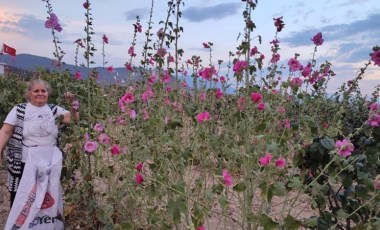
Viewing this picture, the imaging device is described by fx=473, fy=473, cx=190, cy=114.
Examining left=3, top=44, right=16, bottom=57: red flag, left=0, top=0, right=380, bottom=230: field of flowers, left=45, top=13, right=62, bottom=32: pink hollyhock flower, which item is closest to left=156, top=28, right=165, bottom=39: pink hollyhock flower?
left=0, top=0, right=380, bottom=230: field of flowers

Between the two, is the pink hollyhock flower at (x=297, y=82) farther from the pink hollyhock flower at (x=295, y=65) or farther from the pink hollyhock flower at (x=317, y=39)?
the pink hollyhock flower at (x=317, y=39)

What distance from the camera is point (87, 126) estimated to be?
361 cm

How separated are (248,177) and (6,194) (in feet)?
11.5

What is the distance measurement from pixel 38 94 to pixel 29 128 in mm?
283

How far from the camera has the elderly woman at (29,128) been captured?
362cm

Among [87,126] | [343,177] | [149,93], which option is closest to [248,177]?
[343,177]

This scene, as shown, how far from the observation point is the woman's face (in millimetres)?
3701

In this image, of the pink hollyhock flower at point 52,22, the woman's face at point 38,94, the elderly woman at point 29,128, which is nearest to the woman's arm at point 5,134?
the elderly woman at point 29,128

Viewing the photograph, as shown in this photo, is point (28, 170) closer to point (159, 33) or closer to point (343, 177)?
point (159, 33)

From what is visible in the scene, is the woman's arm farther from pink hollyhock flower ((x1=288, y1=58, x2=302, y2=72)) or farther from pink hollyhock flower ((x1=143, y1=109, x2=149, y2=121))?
pink hollyhock flower ((x1=288, y1=58, x2=302, y2=72))

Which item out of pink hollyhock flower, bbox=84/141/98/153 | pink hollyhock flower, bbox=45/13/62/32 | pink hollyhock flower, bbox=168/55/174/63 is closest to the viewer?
pink hollyhock flower, bbox=84/141/98/153

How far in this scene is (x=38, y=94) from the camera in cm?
370

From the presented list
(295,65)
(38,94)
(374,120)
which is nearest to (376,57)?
(374,120)

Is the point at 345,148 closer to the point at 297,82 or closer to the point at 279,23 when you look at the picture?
the point at 279,23
